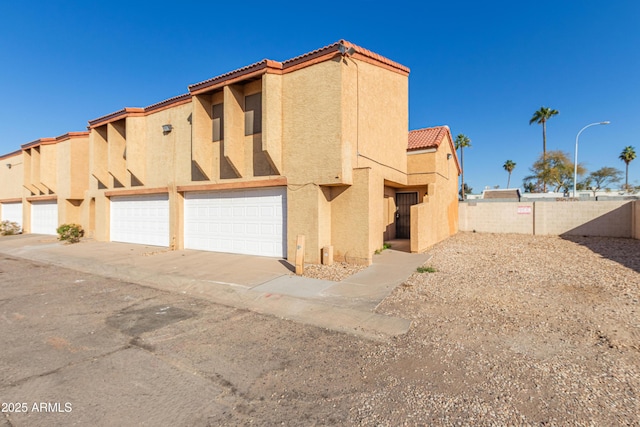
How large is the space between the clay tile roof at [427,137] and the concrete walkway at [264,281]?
246 inches

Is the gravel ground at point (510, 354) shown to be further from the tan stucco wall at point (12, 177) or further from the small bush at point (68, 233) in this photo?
the tan stucco wall at point (12, 177)

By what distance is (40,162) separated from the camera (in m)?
19.1

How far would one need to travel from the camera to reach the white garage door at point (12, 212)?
22422 mm

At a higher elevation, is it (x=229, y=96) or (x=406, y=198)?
(x=229, y=96)

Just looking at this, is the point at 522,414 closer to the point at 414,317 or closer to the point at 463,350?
the point at 463,350

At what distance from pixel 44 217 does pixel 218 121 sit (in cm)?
1790

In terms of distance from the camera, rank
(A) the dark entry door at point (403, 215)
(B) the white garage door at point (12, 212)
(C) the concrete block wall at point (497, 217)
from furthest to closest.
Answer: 1. (B) the white garage door at point (12, 212)
2. (C) the concrete block wall at point (497, 217)
3. (A) the dark entry door at point (403, 215)

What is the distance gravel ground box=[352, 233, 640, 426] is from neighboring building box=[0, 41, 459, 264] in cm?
369

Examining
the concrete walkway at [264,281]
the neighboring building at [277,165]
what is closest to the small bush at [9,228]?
the neighboring building at [277,165]

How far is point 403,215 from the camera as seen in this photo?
15922 mm

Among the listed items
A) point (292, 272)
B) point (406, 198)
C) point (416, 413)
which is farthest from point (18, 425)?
point (406, 198)

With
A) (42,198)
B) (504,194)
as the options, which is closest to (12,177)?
(42,198)

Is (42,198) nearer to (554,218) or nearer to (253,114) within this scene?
(253,114)

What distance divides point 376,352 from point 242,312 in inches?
111
